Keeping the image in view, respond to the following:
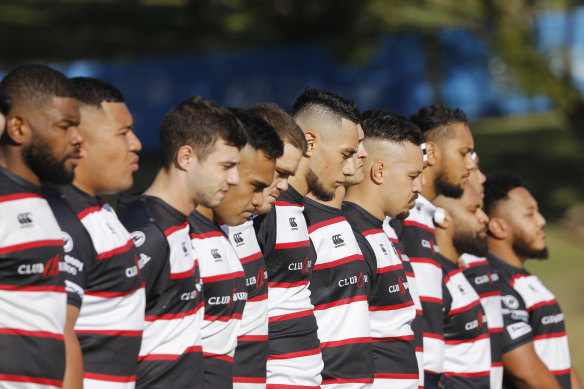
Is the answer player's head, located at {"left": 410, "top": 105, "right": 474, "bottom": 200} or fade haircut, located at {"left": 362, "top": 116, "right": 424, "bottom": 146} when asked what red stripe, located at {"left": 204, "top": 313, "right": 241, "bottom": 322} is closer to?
fade haircut, located at {"left": 362, "top": 116, "right": 424, "bottom": 146}

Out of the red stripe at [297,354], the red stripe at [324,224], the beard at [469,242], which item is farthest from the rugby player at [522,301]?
the red stripe at [297,354]

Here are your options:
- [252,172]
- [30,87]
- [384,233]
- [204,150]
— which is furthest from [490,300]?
[30,87]

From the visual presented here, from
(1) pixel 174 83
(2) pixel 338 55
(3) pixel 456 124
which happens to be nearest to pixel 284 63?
(2) pixel 338 55

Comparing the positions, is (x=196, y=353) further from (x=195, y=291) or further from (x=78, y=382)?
(x=78, y=382)

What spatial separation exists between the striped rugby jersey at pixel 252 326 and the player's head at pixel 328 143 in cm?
71

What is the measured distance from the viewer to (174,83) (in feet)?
71.3

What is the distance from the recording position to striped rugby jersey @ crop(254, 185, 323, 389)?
5355 millimetres

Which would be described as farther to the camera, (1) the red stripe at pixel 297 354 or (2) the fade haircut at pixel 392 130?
(2) the fade haircut at pixel 392 130

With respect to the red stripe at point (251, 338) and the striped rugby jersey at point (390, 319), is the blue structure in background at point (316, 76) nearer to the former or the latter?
the striped rugby jersey at point (390, 319)

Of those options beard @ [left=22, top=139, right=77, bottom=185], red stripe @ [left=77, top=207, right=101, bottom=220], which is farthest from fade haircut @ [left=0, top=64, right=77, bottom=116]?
red stripe @ [left=77, top=207, right=101, bottom=220]

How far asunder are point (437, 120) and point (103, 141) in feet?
10.5

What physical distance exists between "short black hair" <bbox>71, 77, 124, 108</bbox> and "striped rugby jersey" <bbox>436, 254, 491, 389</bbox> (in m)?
2.70

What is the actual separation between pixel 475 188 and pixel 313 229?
6.10 ft

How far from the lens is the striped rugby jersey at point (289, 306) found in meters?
5.36
